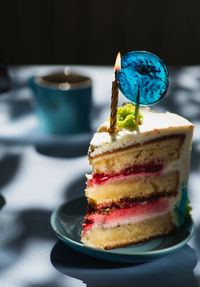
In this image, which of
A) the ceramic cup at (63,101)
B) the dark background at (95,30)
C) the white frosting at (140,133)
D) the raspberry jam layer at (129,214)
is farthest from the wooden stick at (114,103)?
the dark background at (95,30)

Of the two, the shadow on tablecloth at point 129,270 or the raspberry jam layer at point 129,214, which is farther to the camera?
the raspberry jam layer at point 129,214

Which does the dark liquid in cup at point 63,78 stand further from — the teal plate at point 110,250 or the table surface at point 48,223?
the teal plate at point 110,250

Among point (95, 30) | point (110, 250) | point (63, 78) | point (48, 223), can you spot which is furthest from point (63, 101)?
point (95, 30)

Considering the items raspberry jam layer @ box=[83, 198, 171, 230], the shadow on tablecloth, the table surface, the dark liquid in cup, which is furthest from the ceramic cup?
the shadow on tablecloth

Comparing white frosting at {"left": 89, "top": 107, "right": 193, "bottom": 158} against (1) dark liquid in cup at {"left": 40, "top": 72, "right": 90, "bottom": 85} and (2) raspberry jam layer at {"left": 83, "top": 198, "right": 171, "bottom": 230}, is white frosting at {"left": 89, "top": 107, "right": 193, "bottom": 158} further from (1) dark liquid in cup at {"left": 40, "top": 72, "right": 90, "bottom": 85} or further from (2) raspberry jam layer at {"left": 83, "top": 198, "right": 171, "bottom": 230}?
(1) dark liquid in cup at {"left": 40, "top": 72, "right": 90, "bottom": 85}

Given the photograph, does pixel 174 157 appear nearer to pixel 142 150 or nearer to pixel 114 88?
pixel 142 150

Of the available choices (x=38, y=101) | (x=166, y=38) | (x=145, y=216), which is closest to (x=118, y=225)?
(x=145, y=216)

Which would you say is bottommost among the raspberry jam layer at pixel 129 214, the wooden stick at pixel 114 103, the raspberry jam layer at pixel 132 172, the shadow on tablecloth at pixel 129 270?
the shadow on tablecloth at pixel 129 270
